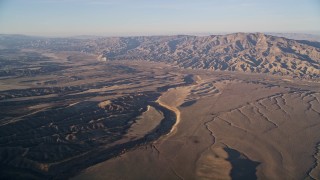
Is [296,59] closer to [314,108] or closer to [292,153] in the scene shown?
[314,108]

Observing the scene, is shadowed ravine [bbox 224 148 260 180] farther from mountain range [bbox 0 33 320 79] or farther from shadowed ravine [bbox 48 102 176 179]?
mountain range [bbox 0 33 320 79]

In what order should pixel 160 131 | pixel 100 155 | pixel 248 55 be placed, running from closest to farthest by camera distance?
pixel 100 155 < pixel 160 131 < pixel 248 55

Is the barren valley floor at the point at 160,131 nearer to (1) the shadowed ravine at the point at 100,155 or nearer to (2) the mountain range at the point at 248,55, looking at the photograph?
(1) the shadowed ravine at the point at 100,155

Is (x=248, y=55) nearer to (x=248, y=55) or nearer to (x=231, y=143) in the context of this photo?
(x=248, y=55)

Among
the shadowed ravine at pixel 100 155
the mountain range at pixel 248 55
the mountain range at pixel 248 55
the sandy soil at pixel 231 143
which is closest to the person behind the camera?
the shadowed ravine at pixel 100 155

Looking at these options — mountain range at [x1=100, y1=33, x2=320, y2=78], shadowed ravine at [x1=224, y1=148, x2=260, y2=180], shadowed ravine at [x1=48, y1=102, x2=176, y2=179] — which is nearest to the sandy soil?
shadowed ravine at [x1=224, y1=148, x2=260, y2=180]

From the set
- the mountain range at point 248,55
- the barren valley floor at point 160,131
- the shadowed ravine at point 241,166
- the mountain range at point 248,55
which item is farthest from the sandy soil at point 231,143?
the mountain range at point 248,55

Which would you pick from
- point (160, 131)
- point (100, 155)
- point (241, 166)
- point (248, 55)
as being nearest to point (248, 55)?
point (248, 55)

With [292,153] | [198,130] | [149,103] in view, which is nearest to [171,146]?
[198,130]
